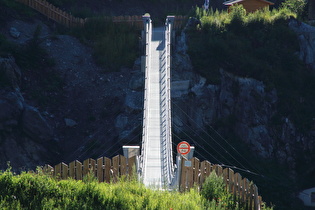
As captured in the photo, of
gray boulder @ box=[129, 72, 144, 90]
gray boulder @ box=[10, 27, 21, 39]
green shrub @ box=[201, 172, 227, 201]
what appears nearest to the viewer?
green shrub @ box=[201, 172, 227, 201]

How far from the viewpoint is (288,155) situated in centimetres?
3597

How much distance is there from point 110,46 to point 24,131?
9455 millimetres

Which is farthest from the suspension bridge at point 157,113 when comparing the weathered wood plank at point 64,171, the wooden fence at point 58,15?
the wooden fence at point 58,15

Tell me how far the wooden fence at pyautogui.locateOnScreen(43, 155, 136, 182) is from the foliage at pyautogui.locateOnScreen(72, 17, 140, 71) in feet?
73.1

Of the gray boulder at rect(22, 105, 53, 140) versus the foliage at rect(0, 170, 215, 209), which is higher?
the gray boulder at rect(22, 105, 53, 140)

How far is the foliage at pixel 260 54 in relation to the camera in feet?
125

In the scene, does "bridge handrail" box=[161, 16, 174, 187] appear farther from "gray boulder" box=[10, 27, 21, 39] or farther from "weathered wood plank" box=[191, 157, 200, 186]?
"gray boulder" box=[10, 27, 21, 39]

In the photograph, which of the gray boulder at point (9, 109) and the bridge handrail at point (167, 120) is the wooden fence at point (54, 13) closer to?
the bridge handrail at point (167, 120)

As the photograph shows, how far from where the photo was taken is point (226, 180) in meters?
15.5

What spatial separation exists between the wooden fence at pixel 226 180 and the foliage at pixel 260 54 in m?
21.3

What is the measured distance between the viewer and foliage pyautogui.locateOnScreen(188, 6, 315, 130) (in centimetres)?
3800

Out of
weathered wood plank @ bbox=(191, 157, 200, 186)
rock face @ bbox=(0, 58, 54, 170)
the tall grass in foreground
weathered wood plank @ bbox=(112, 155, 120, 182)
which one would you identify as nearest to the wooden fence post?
weathered wood plank @ bbox=(112, 155, 120, 182)

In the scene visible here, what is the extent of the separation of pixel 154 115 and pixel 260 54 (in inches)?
554

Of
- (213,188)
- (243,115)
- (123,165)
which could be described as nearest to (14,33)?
(243,115)
